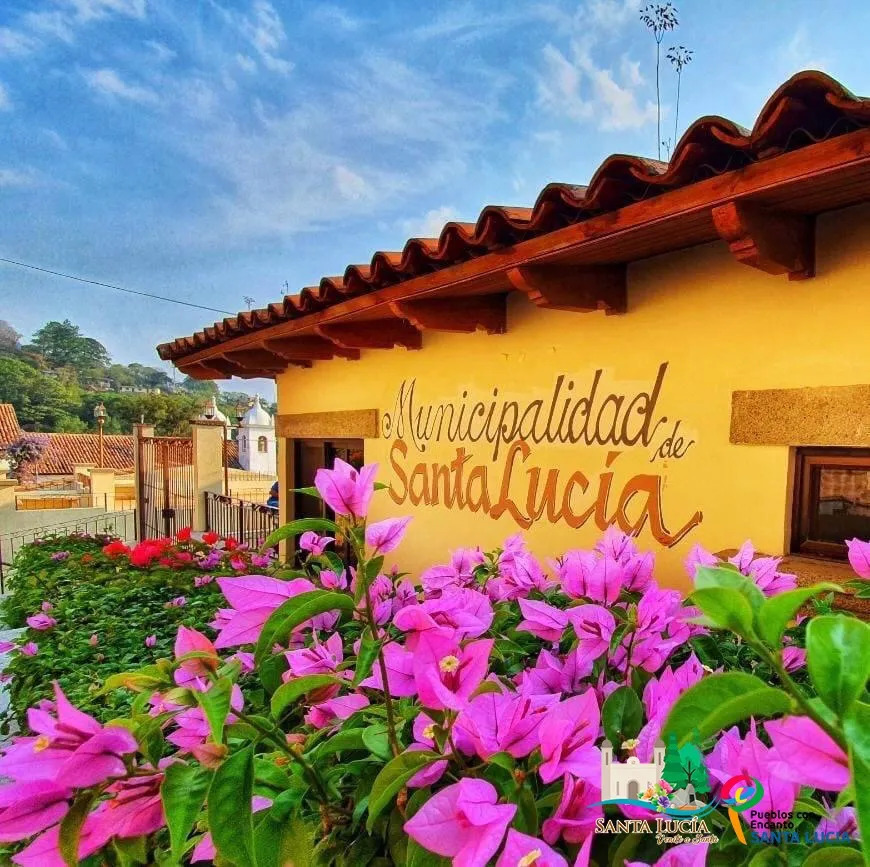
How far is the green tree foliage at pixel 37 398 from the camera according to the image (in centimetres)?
5275

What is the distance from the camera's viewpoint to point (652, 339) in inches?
100

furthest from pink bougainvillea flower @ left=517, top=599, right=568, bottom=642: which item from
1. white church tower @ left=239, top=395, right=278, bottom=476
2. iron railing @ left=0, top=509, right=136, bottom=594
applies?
white church tower @ left=239, top=395, right=278, bottom=476

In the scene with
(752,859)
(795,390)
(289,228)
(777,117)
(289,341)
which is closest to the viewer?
(752,859)

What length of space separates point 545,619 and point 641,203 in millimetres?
1473

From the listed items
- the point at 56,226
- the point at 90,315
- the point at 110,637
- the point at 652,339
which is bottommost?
the point at 110,637

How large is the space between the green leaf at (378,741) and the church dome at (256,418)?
44.7m

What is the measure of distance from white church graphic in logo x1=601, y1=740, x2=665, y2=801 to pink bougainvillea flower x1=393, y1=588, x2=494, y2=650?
0.63ft

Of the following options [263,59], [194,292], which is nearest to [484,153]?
[263,59]

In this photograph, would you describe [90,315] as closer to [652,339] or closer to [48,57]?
[48,57]

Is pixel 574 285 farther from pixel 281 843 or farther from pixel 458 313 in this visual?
pixel 281 843

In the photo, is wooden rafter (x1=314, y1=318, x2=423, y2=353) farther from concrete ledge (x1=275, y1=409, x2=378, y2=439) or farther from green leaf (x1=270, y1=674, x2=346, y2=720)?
green leaf (x1=270, y1=674, x2=346, y2=720)

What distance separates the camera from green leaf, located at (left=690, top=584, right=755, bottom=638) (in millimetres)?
365

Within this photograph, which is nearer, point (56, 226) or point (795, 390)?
point (795, 390)

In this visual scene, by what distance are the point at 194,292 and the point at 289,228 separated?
85.5 ft
